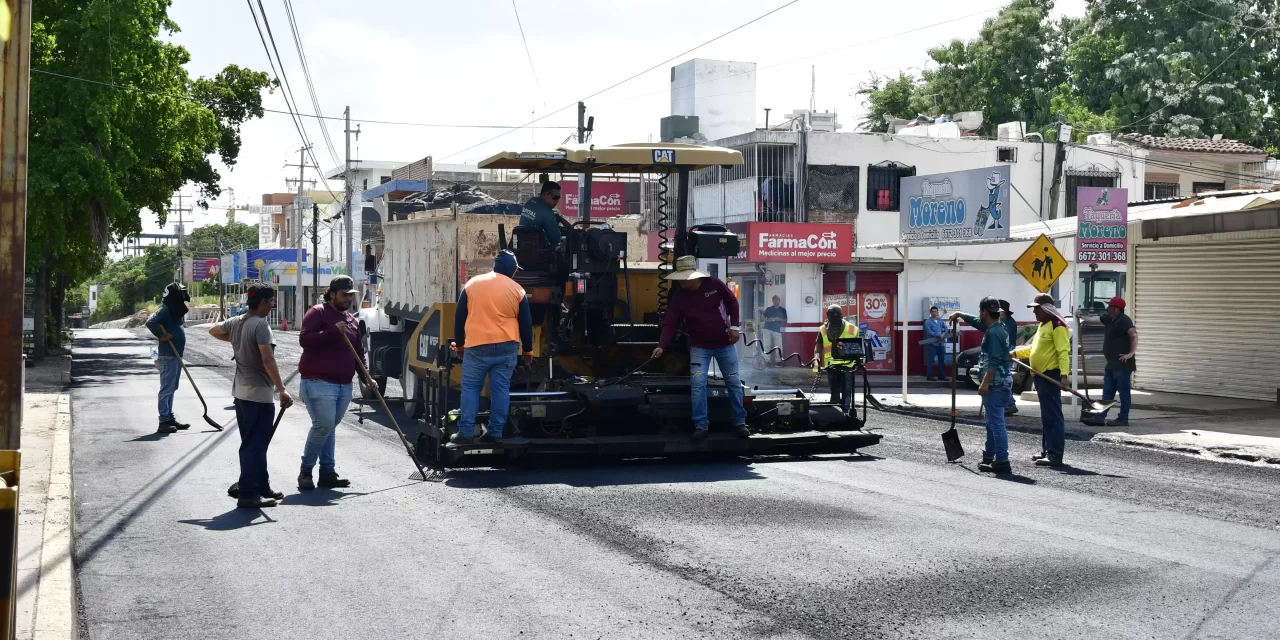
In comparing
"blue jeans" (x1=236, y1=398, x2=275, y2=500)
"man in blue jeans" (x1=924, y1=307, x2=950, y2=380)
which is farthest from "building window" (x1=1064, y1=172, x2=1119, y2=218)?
"blue jeans" (x1=236, y1=398, x2=275, y2=500)

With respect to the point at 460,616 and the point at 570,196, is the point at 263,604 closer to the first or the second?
the point at 460,616

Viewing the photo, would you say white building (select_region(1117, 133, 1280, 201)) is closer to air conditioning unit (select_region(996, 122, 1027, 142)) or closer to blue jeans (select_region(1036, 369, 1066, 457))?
air conditioning unit (select_region(996, 122, 1027, 142))

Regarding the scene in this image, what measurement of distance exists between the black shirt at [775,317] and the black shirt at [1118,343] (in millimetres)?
11720

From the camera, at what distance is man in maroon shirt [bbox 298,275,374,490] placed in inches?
391

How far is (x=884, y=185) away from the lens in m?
31.4

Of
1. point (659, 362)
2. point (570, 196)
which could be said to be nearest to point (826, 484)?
point (659, 362)

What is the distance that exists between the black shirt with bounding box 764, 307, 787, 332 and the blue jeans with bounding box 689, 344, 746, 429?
17.0 metres

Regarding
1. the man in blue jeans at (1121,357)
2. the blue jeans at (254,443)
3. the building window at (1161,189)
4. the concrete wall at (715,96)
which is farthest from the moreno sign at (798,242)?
the blue jeans at (254,443)

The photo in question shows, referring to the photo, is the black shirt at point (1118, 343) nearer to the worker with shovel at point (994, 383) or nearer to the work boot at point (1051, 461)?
the work boot at point (1051, 461)

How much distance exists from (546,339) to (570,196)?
26.3 ft

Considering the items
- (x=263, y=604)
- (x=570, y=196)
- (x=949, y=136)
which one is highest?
(x=949, y=136)

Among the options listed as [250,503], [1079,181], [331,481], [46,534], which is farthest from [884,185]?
[46,534]

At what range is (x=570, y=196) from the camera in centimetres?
→ 1964

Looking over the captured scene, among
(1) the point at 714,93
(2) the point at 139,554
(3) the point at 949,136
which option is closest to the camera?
(2) the point at 139,554
